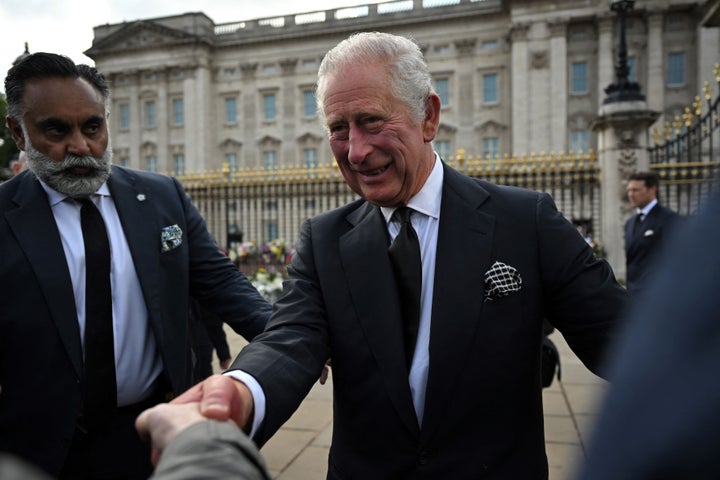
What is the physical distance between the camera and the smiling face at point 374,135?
5.68 ft

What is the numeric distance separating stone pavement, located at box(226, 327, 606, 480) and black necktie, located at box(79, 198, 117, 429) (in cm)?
201

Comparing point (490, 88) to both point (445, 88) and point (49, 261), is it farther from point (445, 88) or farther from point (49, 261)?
point (49, 261)

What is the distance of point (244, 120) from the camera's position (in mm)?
42031

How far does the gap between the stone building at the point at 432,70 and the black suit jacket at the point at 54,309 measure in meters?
31.3

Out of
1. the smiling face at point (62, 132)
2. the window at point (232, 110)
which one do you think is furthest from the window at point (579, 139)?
the smiling face at point (62, 132)

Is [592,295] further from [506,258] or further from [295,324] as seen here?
[295,324]

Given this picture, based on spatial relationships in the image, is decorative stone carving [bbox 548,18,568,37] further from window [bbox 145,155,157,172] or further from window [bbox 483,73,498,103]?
window [bbox 145,155,157,172]

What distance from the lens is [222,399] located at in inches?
48.4

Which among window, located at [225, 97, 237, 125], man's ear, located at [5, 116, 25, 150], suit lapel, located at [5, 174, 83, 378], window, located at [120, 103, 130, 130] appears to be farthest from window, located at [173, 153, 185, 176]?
suit lapel, located at [5, 174, 83, 378]

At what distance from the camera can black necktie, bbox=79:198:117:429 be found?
2068 mm

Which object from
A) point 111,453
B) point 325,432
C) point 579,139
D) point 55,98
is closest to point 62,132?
point 55,98

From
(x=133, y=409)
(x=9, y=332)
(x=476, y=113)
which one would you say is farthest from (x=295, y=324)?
(x=476, y=113)

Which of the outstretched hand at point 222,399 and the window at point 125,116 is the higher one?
the window at point 125,116

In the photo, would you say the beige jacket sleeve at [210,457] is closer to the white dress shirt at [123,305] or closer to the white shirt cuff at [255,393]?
the white shirt cuff at [255,393]
